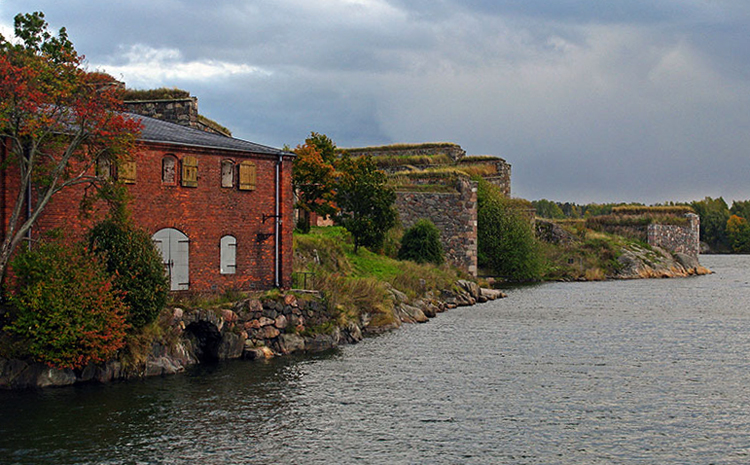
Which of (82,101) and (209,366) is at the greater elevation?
(82,101)

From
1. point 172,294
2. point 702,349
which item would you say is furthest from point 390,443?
point 702,349

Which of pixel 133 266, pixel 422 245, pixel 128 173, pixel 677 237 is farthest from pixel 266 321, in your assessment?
pixel 677 237

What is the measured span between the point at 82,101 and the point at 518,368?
1790cm

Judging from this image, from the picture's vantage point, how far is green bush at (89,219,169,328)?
24.7 metres

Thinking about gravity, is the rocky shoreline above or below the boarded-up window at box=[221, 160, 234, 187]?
below

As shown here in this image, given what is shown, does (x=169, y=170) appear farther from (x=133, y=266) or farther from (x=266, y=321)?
(x=266, y=321)

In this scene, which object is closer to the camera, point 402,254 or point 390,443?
point 390,443

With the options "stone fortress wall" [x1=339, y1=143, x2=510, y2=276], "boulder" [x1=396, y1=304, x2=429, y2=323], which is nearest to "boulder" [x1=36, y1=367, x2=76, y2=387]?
"boulder" [x1=396, y1=304, x2=429, y2=323]

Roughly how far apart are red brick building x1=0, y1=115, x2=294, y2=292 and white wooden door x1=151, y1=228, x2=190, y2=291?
1.5 inches

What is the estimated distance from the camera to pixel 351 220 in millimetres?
48406

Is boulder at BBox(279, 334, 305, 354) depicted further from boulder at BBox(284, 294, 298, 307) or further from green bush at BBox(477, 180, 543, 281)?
green bush at BBox(477, 180, 543, 281)

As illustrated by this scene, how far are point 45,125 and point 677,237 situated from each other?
75.1m

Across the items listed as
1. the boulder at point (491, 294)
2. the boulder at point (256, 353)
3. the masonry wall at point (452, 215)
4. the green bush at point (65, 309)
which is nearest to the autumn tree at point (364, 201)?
the boulder at point (491, 294)

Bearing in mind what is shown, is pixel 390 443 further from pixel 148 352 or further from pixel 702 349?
pixel 702 349
